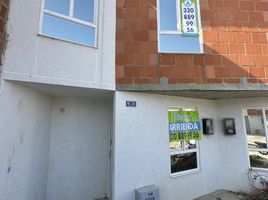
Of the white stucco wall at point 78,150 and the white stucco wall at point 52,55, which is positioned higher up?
the white stucco wall at point 52,55

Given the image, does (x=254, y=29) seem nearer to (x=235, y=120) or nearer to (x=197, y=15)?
(x=197, y=15)

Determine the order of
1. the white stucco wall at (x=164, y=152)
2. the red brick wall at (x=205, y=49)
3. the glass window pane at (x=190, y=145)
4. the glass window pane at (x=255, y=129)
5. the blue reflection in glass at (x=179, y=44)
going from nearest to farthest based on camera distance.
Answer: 1. the white stucco wall at (x=164, y=152)
2. the red brick wall at (x=205, y=49)
3. the blue reflection in glass at (x=179, y=44)
4. the glass window pane at (x=190, y=145)
5. the glass window pane at (x=255, y=129)

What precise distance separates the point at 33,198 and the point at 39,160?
2.81ft

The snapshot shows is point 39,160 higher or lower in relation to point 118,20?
lower

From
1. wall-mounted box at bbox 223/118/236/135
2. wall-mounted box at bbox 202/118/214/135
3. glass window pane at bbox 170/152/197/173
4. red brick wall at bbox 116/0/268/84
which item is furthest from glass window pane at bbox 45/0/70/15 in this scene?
wall-mounted box at bbox 223/118/236/135

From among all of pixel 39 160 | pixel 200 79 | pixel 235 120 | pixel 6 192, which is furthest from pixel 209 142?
pixel 6 192

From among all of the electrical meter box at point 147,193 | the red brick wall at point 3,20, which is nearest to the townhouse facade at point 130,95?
the red brick wall at point 3,20

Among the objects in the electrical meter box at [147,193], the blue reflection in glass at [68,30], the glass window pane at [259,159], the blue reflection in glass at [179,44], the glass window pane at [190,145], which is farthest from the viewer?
the glass window pane at [259,159]

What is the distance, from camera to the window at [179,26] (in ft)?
16.0

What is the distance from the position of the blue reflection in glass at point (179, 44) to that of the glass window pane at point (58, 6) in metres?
2.51

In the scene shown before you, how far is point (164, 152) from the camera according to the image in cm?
481

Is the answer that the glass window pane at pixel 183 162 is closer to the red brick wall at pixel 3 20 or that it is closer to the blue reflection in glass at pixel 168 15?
the blue reflection in glass at pixel 168 15

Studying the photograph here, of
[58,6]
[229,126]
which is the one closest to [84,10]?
[58,6]

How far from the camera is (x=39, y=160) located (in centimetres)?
448
